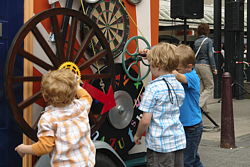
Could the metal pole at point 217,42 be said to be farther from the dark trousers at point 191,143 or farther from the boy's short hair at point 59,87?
the boy's short hair at point 59,87

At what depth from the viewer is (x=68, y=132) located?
2.65 meters

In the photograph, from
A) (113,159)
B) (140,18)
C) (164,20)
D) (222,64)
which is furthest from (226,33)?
(113,159)

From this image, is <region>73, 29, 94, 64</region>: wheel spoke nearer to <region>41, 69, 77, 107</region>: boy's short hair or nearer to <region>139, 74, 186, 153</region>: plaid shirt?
<region>139, 74, 186, 153</region>: plaid shirt

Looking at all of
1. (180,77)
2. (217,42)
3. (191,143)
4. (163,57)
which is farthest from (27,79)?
(217,42)

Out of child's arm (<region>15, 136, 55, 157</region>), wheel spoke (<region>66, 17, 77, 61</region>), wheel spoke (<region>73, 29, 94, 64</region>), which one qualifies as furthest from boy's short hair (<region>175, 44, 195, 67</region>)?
child's arm (<region>15, 136, 55, 157</region>)

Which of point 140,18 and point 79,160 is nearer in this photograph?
point 79,160

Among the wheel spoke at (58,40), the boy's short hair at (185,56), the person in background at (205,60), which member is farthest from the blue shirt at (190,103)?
the person in background at (205,60)

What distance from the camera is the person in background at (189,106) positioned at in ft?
12.9

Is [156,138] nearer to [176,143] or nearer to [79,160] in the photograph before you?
[176,143]

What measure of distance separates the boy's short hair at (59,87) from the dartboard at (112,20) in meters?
1.16

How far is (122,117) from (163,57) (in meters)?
0.99

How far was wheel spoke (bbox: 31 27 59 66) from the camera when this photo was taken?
3105mm

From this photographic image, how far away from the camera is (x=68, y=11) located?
3.27 meters

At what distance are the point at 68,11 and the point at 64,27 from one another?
177 millimetres
